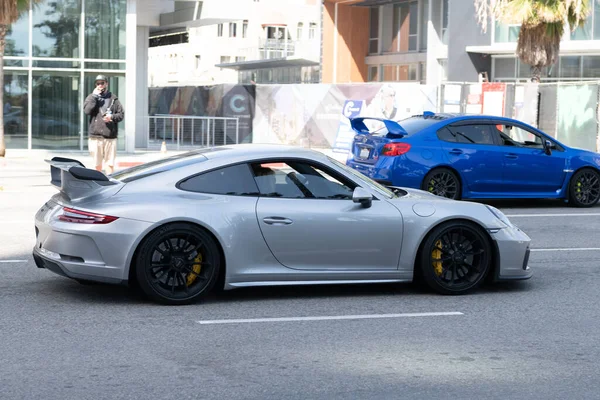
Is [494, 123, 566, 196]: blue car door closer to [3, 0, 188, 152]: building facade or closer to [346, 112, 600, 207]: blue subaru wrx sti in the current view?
[346, 112, 600, 207]: blue subaru wrx sti

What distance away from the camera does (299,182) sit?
8250 millimetres

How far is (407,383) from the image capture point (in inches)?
229

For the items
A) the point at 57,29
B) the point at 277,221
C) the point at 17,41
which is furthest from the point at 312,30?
the point at 277,221

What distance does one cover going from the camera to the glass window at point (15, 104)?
92.7ft

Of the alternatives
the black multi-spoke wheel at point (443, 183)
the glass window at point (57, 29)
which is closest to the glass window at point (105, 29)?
the glass window at point (57, 29)

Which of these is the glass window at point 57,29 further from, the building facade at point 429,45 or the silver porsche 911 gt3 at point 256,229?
the silver porsche 911 gt3 at point 256,229

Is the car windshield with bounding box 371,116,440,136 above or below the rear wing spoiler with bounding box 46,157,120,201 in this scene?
above

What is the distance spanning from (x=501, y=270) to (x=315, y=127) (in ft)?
85.8

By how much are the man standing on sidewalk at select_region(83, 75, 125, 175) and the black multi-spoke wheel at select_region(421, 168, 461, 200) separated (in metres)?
5.92

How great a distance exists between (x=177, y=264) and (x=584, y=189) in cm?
1052

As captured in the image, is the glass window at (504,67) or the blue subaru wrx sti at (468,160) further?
the glass window at (504,67)

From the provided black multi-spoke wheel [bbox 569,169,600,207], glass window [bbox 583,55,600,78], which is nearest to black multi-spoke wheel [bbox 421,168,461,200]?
black multi-spoke wheel [bbox 569,169,600,207]

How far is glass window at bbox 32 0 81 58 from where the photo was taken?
1121 inches

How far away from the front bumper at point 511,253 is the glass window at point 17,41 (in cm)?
2236
